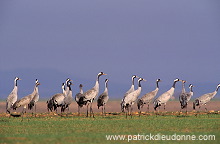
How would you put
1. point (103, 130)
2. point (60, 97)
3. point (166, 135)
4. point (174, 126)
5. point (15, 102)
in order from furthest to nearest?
point (60, 97) → point (15, 102) → point (174, 126) → point (103, 130) → point (166, 135)

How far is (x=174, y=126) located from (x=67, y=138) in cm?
755

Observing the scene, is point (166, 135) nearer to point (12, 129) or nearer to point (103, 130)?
point (103, 130)

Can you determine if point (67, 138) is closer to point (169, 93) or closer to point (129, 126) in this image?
point (129, 126)

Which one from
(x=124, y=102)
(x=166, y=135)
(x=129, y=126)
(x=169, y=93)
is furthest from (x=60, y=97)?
(x=166, y=135)

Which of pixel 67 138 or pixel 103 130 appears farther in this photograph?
pixel 103 130

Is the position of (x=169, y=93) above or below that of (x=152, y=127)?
above

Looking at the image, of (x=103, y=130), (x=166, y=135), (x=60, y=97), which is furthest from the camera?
(x=60, y=97)

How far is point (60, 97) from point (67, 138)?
18.8 metres

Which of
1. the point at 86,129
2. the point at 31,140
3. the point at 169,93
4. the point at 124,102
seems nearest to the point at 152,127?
the point at 86,129

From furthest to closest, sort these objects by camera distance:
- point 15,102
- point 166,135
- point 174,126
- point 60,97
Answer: point 60,97
point 15,102
point 174,126
point 166,135

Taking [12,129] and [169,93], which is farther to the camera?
[169,93]

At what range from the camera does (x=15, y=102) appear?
32906 millimetres

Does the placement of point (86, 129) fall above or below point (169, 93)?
below

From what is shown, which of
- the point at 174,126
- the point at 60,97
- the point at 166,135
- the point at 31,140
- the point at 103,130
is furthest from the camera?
the point at 60,97
